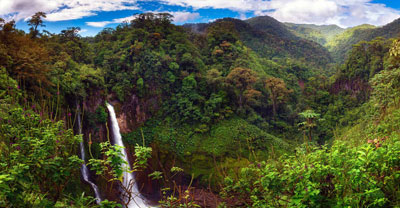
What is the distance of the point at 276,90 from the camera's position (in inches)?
658

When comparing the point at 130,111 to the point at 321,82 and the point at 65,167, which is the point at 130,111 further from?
the point at 321,82

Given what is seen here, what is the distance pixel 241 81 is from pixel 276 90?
9.38 feet

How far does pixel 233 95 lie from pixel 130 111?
726 centimetres

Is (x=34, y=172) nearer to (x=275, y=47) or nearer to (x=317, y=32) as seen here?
(x=275, y=47)

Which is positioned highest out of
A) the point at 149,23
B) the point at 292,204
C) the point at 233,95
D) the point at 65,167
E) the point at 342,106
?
the point at 149,23

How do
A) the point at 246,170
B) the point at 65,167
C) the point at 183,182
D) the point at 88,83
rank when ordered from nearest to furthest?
the point at 65,167
the point at 246,170
the point at 88,83
the point at 183,182

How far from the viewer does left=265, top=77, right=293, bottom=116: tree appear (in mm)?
16500

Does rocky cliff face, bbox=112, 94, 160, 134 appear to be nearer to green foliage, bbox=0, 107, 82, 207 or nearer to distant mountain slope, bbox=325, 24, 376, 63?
green foliage, bbox=0, 107, 82, 207

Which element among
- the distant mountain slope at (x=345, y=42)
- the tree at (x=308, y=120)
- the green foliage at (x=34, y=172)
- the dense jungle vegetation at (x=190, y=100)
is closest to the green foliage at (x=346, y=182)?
the dense jungle vegetation at (x=190, y=100)

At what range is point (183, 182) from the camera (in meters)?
13.2

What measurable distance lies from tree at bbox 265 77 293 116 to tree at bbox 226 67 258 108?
149 centimetres

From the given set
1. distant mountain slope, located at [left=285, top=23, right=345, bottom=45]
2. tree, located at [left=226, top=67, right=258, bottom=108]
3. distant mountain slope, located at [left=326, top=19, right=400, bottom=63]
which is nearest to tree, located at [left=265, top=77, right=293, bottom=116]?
tree, located at [left=226, top=67, right=258, bottom=108]

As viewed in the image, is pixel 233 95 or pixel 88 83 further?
pixel 233 95

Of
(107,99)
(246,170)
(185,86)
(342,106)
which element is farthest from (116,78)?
(342,106)
